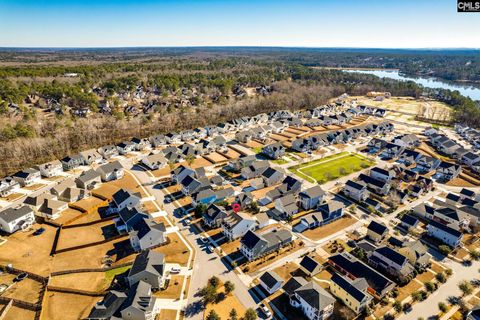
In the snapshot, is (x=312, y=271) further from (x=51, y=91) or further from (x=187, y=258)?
(x=51, y=91)

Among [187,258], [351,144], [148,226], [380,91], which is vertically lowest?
[187,258]

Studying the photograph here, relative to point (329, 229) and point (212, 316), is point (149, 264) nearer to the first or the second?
point (212, 316)

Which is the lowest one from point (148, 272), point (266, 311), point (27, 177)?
point (266, 311)

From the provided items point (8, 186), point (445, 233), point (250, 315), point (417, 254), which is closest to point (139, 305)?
point (250, 315)

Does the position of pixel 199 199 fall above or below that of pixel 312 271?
above

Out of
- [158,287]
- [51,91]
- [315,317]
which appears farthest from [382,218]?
[51,91]

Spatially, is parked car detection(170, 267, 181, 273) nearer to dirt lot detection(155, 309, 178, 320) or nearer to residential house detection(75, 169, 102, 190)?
dirt lot detection(155, 309, 178, 320)
